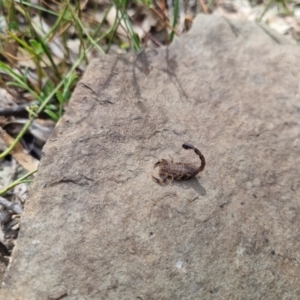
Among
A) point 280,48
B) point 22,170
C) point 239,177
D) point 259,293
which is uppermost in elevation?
point 280,48

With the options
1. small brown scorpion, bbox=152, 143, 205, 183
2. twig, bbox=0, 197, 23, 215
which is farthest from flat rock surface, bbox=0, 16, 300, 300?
twig, bbox=0, 197, 23, 215

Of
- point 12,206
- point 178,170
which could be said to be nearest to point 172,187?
point 178,170

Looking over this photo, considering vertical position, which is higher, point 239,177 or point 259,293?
point 239,177

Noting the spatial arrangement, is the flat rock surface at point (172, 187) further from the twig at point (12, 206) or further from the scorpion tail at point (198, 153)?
Result: the twig at point (12, 206)

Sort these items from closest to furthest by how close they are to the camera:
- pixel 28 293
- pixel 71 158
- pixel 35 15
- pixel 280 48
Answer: pixel 28 293
pixel 71 158
pixel 280 48
pixel 35 15

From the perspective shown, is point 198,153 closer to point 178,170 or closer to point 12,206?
point 178,170

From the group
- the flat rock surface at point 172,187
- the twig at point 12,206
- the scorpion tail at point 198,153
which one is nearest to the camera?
the flat rock surface at point 172,187

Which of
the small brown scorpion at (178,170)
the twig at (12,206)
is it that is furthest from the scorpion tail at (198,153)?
the twig at (12,206)

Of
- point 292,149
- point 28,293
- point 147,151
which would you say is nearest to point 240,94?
point 292,149

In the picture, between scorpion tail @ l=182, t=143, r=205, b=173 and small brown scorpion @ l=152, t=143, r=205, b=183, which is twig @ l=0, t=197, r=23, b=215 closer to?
small brown scorpion @ l=152, t=143, r=205, b=183

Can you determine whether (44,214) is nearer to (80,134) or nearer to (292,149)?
(80,134)
